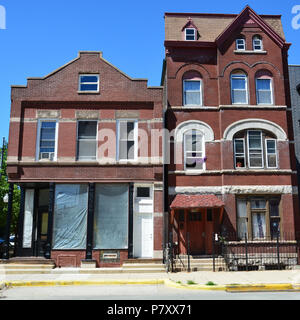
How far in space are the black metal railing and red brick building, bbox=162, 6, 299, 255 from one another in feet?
1.03

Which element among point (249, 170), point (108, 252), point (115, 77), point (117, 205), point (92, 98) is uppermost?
point (115, 77)

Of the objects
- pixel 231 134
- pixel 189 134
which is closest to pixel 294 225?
pixel 231 134

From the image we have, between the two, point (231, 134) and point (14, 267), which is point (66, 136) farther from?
point (231, 134)

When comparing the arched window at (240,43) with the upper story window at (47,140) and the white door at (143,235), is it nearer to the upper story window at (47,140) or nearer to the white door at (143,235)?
the white door at (143,235)

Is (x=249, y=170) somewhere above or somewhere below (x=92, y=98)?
below

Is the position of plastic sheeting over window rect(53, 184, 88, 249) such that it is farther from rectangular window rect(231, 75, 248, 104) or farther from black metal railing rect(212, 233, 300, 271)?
rectangular window rect(231, 75, 248, 104)

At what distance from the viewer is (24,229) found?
1766cm

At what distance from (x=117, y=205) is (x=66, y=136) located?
4215 mm

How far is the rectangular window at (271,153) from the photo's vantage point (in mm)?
18422

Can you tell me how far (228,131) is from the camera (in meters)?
18.5

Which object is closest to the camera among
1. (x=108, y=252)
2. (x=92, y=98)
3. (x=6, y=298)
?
(x=6, y=298)

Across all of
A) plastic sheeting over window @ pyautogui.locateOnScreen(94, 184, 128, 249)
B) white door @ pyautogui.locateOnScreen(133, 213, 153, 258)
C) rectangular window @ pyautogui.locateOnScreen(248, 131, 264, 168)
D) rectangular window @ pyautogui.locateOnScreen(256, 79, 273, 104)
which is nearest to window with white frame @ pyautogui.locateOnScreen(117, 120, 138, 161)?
plastic sheeting over window @ pyautogui.locateOnScreen(94, 184, 128, 249)

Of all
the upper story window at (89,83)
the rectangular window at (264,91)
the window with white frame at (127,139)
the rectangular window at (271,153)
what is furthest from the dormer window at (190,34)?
the rectangular window at (271,153)

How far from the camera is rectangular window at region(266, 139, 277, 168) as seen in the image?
18.4 meters
